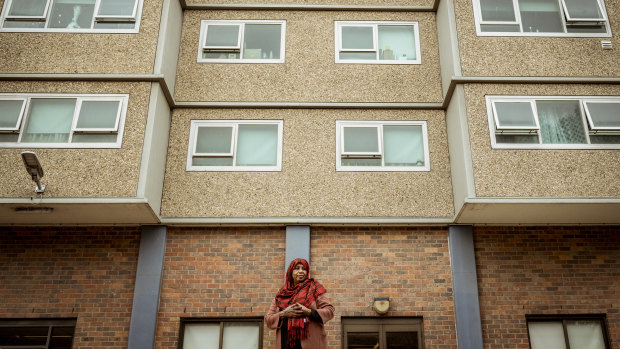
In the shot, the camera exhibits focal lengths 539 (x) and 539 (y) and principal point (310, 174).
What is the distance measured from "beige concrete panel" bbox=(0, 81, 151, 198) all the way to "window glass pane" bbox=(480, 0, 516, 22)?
18.8 feet

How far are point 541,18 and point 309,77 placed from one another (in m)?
4.00

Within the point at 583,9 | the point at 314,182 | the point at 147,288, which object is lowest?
the point at 147,288

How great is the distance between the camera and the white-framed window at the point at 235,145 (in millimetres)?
8719

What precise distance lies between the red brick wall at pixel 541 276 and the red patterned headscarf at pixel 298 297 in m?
3.22

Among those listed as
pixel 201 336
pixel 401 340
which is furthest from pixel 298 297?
pixel 201 336

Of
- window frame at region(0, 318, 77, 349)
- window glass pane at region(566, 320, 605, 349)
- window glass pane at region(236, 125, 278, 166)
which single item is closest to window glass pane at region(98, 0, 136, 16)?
window glass pane at region(236, 125, 278, 166)

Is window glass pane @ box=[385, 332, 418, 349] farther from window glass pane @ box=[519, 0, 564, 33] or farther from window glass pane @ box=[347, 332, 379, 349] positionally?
window glass pane @ box=[519, 0, 564, 33]

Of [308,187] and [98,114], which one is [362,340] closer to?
[308,187]

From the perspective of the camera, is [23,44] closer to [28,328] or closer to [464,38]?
[28,328]

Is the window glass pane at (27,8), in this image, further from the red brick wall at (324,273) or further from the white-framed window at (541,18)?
the white-framed window at (541,18)

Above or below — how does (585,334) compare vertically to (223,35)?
below

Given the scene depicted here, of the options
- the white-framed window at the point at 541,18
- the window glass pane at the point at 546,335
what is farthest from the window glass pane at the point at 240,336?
the white-framed window at the point at 541,18

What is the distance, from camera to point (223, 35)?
31.8ft

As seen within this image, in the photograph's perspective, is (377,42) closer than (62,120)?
No
